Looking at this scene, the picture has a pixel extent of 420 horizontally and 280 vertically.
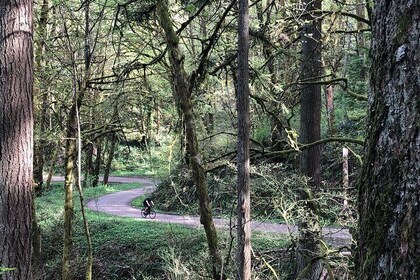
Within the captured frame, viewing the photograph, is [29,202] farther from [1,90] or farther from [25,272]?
[1,90]

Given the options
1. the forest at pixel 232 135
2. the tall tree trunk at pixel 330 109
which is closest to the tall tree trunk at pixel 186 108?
the forest at pixel 232 135

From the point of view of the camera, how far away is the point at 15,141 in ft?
15.8

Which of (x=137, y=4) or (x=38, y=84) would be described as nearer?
(x=137, y=4)

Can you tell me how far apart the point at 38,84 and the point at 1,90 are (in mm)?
3337

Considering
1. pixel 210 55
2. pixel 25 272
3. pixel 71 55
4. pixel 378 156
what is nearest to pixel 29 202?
pixel 25 272

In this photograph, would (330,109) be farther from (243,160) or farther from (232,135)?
(243,160)

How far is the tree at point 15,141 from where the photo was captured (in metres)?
4.69

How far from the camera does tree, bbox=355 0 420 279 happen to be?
109 cm

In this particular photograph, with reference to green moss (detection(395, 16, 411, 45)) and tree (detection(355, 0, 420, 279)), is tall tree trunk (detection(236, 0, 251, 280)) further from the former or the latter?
green moss (detection(395, 16, 411, 45))

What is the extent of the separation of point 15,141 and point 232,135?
315cm

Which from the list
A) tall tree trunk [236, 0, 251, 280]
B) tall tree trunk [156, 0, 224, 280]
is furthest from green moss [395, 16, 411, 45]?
tall tree trunk [156, 0, 224, 280]

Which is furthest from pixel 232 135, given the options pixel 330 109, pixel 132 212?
pixel 132 212

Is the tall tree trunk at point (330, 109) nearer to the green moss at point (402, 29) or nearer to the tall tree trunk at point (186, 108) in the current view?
the tall tree trunk at point (186, 108)

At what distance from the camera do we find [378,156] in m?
1.23
